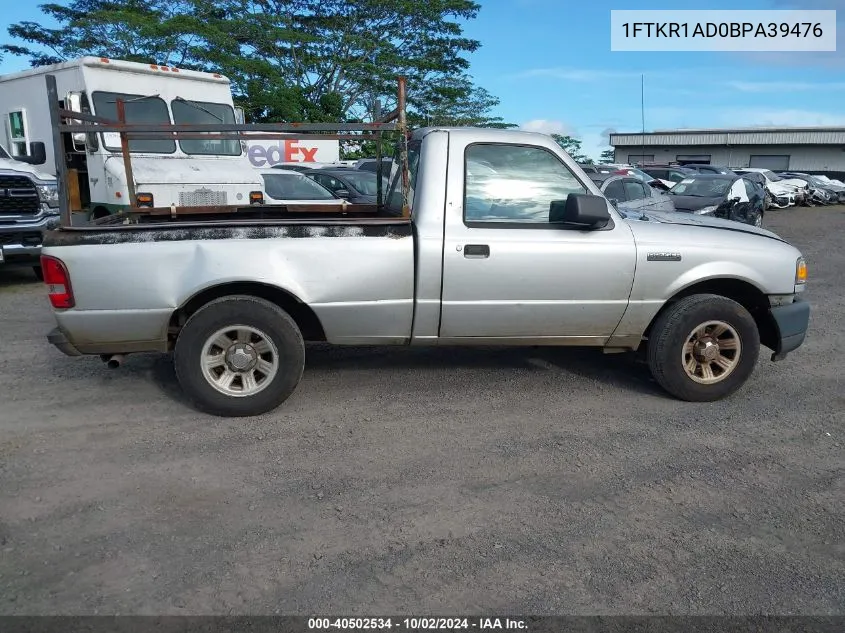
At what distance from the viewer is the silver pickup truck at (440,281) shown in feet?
14.1

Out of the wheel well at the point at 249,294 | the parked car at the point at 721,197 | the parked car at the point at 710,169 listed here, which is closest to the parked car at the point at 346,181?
the parked car at the point at 721,197

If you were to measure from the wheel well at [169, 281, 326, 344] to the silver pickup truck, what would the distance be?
16 mm

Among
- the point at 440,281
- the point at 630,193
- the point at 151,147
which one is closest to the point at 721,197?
the point at 630,193

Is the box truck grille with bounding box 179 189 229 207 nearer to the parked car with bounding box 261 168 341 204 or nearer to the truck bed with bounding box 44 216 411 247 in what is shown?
the parked car with bounding box 261 168 341 204

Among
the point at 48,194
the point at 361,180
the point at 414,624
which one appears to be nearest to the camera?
the point at 414,624

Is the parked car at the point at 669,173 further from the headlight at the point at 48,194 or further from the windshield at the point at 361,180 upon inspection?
the headlight at the point at 48,194

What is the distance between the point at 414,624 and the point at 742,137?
A: 52953 millimetres

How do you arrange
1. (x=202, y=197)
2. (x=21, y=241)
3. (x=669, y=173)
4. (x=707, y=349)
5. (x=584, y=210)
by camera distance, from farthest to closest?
(x=669, y=173) < (x=202, y=197) < (x=21, y=241) < (x=707, y=349) < (x=584, y=210)

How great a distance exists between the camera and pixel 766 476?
3.89m

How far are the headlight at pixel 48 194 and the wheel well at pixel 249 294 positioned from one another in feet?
19.2

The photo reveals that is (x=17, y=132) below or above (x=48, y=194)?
above

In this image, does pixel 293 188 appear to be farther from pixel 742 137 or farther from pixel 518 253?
pixel 742 137

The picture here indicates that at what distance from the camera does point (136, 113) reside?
9.86m

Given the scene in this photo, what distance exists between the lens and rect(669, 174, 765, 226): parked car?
16.3 m
